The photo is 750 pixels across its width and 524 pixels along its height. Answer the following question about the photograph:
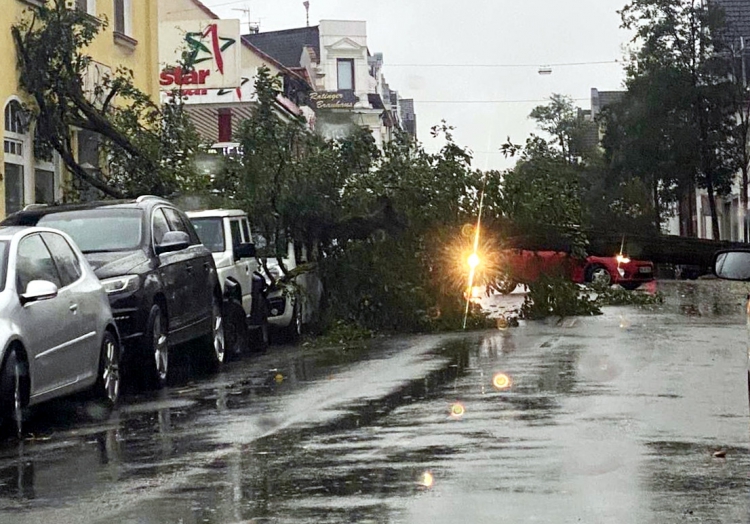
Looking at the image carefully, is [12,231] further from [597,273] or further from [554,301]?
[597,273]

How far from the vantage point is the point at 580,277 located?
Result: 44.0 metres

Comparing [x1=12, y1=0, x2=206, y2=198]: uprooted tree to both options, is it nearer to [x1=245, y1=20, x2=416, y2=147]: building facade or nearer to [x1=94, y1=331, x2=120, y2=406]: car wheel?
[x1=94, y1=331, x2=120, y2=406]: car wheel

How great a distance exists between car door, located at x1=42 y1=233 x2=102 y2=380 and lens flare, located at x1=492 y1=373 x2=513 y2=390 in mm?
3490

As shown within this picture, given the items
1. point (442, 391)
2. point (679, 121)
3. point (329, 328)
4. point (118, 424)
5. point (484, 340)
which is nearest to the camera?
point (118, 424)

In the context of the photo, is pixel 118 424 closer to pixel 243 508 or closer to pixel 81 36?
pixel 243 508

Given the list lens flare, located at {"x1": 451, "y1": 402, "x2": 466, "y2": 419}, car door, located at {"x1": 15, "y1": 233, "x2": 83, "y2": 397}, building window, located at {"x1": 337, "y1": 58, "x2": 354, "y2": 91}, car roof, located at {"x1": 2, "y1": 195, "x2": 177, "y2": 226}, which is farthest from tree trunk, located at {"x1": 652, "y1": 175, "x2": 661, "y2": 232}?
car door, located at {"x1": 15, "y1": 233, "x2": 83, "y2": 397}

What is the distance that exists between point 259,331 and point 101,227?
5.38 meters

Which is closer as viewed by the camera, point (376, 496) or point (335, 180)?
point (376, 496)

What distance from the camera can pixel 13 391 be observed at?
11.0 metres

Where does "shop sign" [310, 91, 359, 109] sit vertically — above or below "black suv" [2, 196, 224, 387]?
above

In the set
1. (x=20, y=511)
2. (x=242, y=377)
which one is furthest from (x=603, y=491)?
(x=242, y=377)

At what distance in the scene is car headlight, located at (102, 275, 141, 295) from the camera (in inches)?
571

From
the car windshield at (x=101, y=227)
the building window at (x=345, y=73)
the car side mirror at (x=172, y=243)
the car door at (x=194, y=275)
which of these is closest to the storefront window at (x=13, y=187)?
the car door at (x=194, y=275)

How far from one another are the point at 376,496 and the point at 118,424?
453 centimetres
